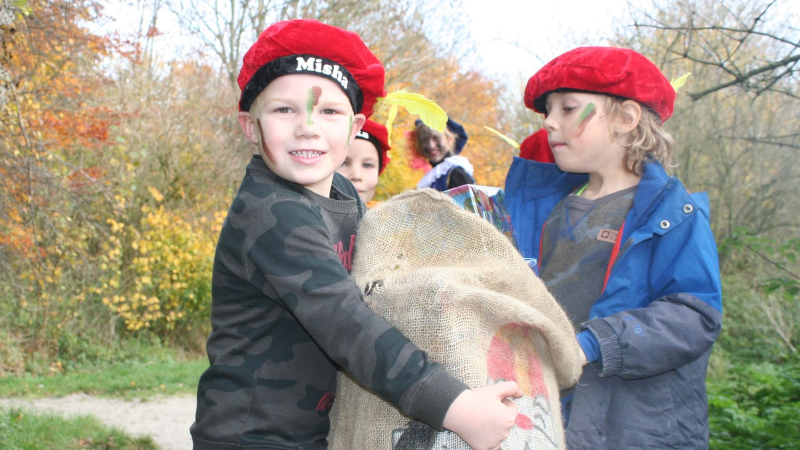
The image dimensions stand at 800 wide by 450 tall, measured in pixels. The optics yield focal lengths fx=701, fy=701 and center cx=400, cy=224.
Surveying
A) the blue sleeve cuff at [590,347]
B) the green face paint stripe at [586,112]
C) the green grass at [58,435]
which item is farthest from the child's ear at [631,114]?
the green grass at [58,435]

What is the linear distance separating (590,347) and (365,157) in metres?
2.26

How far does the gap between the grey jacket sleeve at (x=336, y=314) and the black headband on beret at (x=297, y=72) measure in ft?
1.25

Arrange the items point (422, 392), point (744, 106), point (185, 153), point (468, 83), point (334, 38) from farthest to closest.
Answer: point (468, 83)
point (744, 106)
point (185, 153)
point (334, 38)
point (422, 392)

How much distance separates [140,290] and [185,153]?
2.57 m

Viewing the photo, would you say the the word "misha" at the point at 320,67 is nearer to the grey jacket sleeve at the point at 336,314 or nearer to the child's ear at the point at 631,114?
the grey jacket sleeve at the point at 336,314

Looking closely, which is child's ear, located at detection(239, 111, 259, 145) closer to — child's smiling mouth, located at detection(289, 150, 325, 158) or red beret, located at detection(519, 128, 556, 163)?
child's smiling mouth, located at detection(289, 150, 325, 158)

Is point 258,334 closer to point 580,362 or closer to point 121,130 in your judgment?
point 580,362

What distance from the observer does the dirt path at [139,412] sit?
5.89m

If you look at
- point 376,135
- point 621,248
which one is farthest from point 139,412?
point 621,248

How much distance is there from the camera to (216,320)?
1880 mm

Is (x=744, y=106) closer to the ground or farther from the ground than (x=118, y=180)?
farther from the ground

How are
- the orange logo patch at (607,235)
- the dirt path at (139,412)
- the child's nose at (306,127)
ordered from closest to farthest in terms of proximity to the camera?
the child's nose at (306,127) < the orange logo patch at (607,235) < the dirt path at (139,412)

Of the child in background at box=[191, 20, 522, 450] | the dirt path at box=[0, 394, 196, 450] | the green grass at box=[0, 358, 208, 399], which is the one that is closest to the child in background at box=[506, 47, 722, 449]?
the child in background at box=[191, 20, 522, 450]

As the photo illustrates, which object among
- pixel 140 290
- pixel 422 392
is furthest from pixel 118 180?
pixel 422 392
